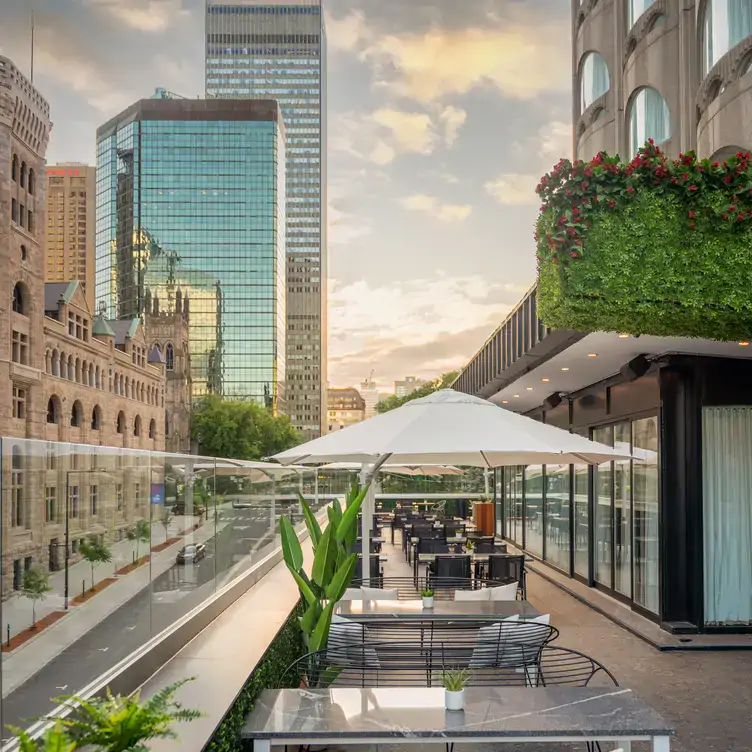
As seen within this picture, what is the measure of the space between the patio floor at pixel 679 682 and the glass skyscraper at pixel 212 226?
12822cm

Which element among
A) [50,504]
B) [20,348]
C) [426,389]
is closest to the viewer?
[50,504]

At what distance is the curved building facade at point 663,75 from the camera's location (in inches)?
481

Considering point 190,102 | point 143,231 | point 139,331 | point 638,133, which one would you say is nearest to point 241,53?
point 190,102

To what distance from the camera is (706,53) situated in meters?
13.7

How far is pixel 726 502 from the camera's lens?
10203 millimetres

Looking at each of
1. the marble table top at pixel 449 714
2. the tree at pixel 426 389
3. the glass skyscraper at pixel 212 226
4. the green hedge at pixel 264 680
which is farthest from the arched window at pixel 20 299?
the glass skyscraper at pixel 212 226

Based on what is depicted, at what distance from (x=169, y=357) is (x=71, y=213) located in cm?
8636

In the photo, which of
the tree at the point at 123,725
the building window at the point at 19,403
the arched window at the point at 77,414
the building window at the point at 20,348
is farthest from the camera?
Answer: the arched window at the point at 77,414

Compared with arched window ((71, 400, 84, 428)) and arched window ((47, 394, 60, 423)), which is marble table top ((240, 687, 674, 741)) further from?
arched window ((71, 400, 84, 428))

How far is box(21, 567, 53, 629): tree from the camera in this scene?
308cm

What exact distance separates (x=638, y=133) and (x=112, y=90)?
151m

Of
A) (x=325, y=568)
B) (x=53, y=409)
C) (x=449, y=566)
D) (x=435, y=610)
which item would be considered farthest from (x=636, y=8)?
(x=53, y=409)

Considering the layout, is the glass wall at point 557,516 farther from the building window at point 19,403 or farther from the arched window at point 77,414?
the arched window at point 77,414

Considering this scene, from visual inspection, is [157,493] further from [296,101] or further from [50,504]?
[296,101]
